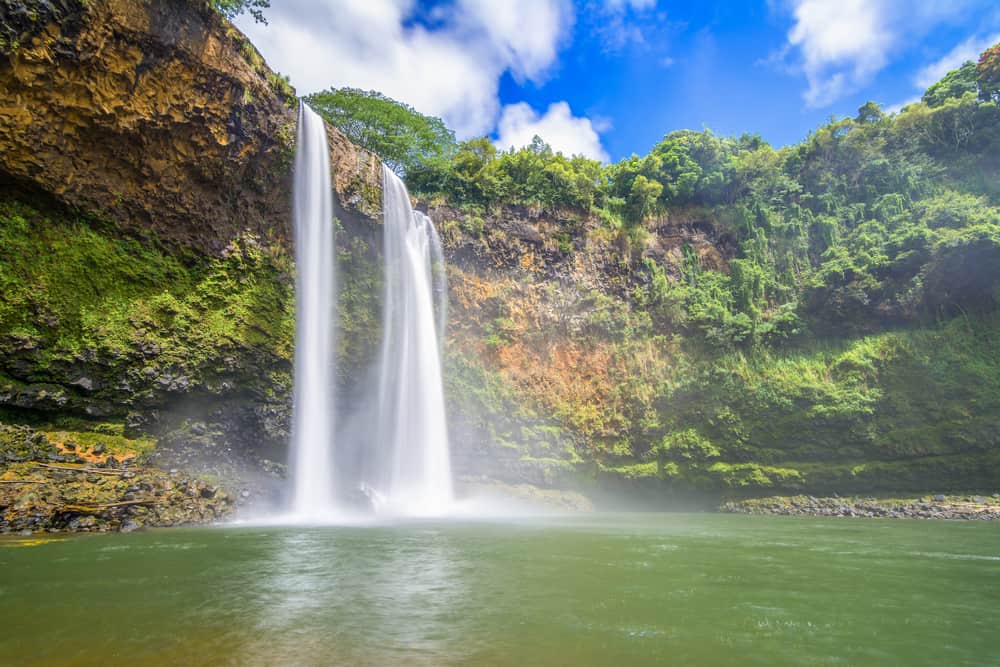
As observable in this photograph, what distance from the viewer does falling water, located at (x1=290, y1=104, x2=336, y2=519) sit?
15.6 m

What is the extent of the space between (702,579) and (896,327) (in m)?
20.2

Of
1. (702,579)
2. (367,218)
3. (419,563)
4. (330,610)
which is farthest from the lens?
(367,218)

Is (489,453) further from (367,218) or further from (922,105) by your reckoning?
(922,105)

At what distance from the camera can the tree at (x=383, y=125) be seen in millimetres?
24969

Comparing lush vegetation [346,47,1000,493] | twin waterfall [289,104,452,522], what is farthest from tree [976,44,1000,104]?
twin waterfall [289,104,452,522]

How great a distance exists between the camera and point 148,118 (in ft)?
44.9

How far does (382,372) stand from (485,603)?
1464 centimetres

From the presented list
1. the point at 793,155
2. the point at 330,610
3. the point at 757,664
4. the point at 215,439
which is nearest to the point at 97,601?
the point at 330,610

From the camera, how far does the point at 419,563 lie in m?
6.81

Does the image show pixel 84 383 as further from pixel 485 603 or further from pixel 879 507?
pixel 879 507

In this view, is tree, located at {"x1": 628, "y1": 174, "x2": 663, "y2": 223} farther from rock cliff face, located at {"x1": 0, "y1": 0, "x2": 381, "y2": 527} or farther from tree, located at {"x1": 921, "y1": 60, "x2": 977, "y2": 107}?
rock cliff face, located at {"x1": 0, "y1": 0, "x2": 381, "y2": 527}

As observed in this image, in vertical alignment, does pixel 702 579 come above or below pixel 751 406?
below

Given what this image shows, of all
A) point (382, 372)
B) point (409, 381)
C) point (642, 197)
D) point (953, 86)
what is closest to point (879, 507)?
point (642, 197)

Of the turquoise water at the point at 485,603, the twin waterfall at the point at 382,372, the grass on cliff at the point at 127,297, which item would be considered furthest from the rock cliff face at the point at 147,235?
the turquoise water at the point at 485,603
